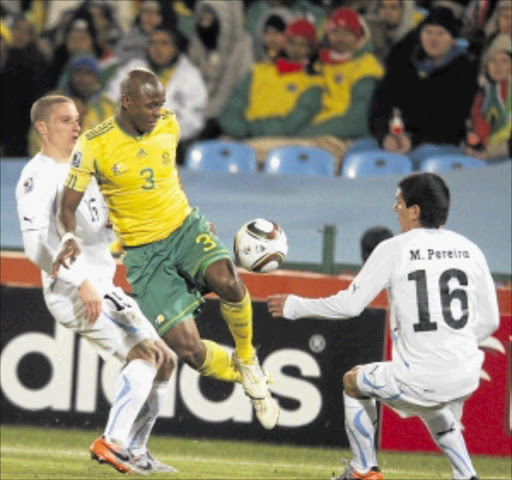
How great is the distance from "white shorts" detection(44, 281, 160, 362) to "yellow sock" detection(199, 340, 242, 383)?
1.07 ft

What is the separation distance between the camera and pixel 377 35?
36.8 ft

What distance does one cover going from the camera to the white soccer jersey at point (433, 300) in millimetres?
5887

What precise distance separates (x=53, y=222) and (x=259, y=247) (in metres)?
1.08

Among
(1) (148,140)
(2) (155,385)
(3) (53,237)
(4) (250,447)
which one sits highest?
(1) (148,140)

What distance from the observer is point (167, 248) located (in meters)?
7.26

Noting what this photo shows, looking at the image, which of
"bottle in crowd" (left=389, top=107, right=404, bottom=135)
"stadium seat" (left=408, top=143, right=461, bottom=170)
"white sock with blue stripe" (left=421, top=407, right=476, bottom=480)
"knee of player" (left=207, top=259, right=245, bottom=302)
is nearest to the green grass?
"knee of player" (left=207, top=259, right=245, bottom=302)

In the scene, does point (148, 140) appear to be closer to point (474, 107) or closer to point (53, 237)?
point (53, 237)

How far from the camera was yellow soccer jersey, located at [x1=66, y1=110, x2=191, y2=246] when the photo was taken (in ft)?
22.7

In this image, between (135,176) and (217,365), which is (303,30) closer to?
(135,176)

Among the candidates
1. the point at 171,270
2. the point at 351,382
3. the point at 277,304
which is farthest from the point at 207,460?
the point at 277,304

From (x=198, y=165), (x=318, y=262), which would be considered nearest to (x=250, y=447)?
(x=318, y=262)

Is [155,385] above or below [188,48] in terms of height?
below

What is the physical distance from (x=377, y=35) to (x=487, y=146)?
4.90 feet

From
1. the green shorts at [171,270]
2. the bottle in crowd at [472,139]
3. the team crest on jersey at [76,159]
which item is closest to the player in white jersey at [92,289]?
the green shorts at [171,270]
